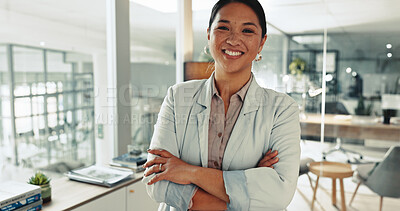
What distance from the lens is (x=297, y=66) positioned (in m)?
3.01

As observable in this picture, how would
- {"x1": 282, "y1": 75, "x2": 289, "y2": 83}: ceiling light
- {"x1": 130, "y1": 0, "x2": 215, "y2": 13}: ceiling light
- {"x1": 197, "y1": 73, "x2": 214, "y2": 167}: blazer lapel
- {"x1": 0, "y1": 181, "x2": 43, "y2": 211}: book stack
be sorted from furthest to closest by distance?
{"x1": 130, "y1": 0, "x2": 215, "y2": 13}: ceiling light, {"x1": 282, "y1": 75, "x2": 289, "y2": 83}: ceiling light, {"x1": 0, "y1": 181, "x2": 43, "y2": 211}: book stack, {"x1": 197, "y1": 73, "x2": 214, "y2": 167}: blazer lapel

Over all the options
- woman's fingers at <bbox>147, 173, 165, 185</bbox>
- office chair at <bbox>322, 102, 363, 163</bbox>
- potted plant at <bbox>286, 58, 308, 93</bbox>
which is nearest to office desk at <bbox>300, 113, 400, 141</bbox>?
office chair at <bbox>322, 102, 363, 163</bbox>

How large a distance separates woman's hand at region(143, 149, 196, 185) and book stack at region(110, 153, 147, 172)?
3.72 ft

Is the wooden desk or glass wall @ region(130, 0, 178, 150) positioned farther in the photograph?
glass wall @ region(130, 0, 178, 150)

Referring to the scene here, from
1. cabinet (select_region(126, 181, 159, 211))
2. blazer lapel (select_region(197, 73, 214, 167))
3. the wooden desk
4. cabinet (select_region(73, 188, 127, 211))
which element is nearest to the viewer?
blazer lapel (select_region(197, 73, 214, 167))

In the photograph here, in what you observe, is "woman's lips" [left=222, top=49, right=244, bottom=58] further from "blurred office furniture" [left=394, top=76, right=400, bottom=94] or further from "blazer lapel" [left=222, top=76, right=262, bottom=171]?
"blurred office furniture" [left=394, top=76, right=400, bottom=94]

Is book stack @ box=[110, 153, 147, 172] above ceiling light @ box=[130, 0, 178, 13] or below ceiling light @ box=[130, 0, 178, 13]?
below

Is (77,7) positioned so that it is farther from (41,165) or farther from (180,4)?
(180,4)

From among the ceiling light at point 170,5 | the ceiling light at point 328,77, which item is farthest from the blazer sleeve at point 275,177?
the ceiling light at point 170,5

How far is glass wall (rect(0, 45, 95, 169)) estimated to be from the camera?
1917 millimetres

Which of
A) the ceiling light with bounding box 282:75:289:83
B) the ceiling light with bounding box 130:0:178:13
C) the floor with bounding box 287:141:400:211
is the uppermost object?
the ceiling light with bounding box 130:0:178:13

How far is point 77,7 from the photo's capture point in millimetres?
2420

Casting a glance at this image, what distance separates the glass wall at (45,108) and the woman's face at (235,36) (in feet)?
4.33

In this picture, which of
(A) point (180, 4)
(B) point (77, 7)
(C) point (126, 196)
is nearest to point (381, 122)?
(C) point (126, 196)
